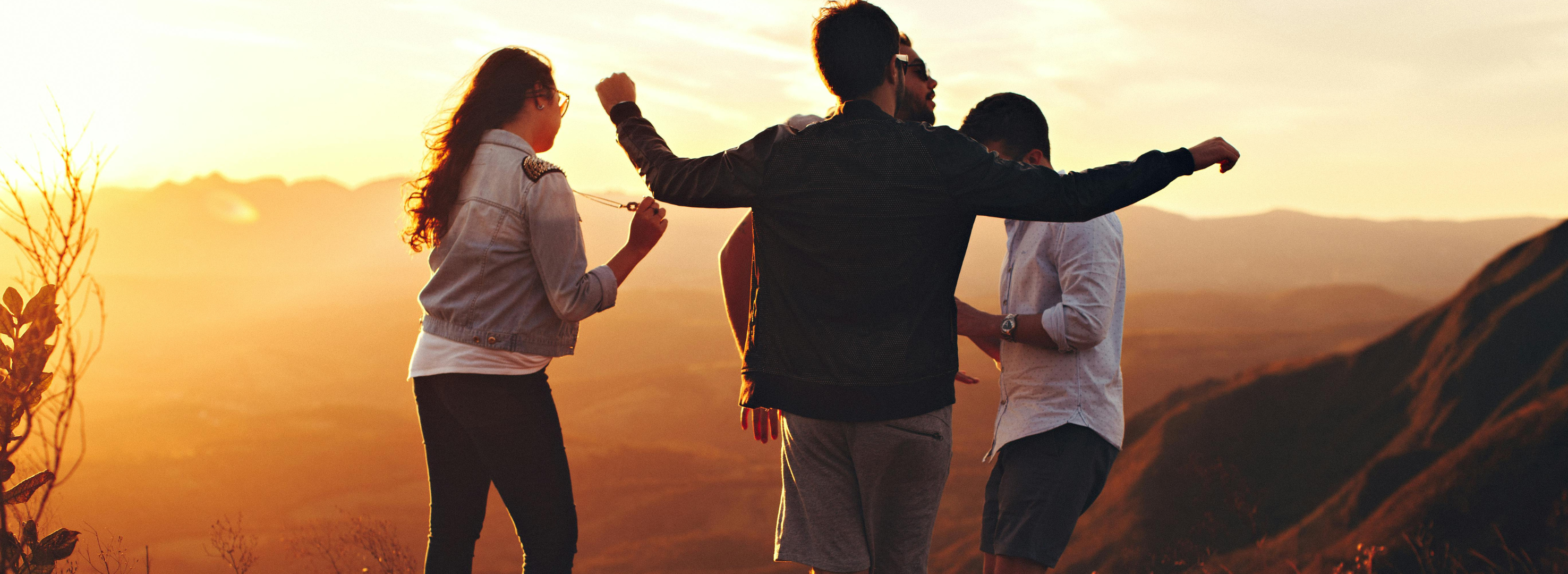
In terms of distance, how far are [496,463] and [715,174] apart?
103 centimetres

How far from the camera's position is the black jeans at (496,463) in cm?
242

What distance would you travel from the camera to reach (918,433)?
2.05m

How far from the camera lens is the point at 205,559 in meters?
11.9

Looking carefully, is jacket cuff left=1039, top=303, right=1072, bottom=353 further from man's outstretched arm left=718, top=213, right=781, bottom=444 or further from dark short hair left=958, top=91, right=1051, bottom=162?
man's outstretched arm left=718, top=213, right=781, bottom=444

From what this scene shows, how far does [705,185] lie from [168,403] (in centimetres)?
2547

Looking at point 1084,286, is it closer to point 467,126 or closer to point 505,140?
point 505,140

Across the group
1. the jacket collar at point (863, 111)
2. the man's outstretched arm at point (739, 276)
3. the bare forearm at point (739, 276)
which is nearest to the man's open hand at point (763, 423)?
the man's outstretched arm at point (739, 276)

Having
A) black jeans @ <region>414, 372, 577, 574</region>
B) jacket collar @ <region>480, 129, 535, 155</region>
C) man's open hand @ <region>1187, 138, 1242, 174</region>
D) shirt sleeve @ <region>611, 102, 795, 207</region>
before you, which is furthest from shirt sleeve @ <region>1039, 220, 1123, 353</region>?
jacket collar @ <region>480, 129, 535, 155</region>

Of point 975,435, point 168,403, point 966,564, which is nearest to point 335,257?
point 168,403

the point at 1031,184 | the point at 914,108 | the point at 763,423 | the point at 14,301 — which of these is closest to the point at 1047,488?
the point at 763,423

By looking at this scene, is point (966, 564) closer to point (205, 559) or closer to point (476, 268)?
point (476, 268)

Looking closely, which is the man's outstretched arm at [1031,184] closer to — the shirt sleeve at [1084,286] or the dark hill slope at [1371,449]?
the shirt sleeve at [1084,286]

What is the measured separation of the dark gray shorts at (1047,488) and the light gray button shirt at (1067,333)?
0.15ft

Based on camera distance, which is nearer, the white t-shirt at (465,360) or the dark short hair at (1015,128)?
the white t-shirt at (465,360)
